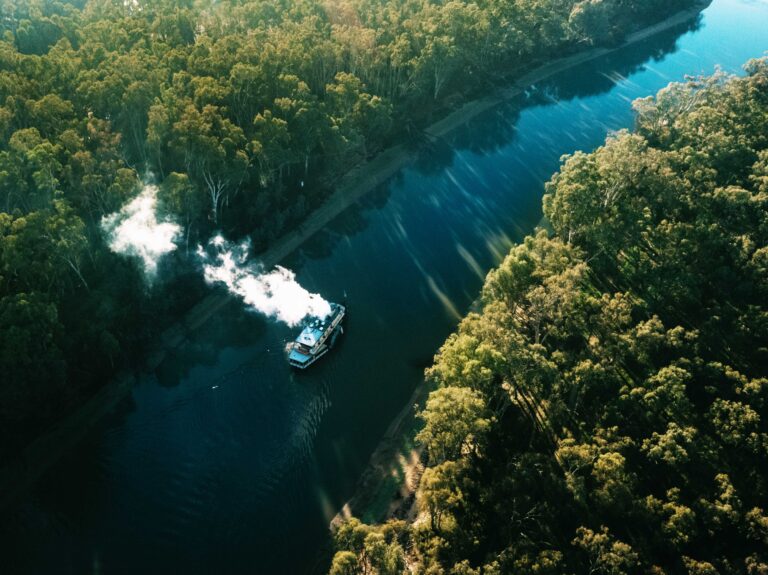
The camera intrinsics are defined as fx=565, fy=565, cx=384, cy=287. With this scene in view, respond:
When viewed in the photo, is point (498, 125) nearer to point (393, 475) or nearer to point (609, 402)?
point (609, 402)

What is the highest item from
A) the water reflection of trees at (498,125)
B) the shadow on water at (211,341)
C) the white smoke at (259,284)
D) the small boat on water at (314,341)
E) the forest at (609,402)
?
the water reflection of trees at (498,125)

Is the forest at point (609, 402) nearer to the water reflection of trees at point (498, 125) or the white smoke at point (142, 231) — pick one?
the water reflection of trees at point (498, 125)

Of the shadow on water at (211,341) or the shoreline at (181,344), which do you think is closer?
the shoreline at (181,344)

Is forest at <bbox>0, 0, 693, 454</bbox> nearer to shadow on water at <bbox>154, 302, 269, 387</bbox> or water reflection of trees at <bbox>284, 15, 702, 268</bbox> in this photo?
shadow on water at <bbox>154, 302, 269, 387</bbox>

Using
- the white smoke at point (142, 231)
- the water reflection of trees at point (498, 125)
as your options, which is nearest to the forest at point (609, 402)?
the water reflection of trees at point (498, 125)

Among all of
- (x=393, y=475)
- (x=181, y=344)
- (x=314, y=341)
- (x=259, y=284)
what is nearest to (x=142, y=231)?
(x=181, y=344)

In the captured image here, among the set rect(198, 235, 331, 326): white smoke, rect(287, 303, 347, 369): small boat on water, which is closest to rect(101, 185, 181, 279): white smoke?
rect(198, 235, 331, 326): white smoke

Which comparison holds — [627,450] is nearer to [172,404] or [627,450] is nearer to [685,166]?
[172,404]
